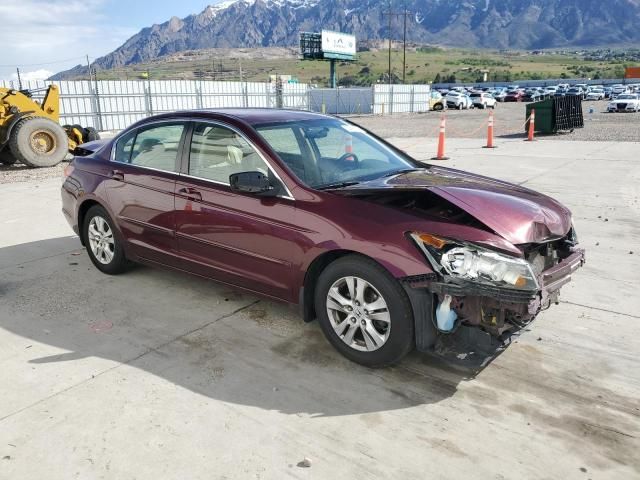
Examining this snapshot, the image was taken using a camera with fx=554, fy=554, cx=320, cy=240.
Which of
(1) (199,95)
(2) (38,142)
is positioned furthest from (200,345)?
(1) (199,95)

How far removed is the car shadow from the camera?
11.0 feet

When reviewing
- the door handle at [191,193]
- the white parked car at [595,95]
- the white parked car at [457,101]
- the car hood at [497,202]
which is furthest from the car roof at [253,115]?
the white parked car at [595,95]

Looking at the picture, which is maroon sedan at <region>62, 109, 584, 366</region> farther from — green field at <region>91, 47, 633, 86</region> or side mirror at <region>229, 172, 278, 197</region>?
green field at <region>91, 47, 633, 86</region>

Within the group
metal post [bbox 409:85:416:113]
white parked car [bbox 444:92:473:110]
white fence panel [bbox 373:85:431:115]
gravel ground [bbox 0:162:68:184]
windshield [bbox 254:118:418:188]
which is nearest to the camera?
windshield [bbox 254:118:418:188]

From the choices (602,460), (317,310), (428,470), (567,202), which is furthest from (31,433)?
(567,202)

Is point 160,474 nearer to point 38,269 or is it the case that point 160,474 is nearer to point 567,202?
point 38,269

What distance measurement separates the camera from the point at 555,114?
20.5 metres

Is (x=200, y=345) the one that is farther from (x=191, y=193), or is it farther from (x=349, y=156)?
(x=349, y=156)

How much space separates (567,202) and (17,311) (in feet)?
24.4

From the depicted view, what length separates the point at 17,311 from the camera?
4.59 m

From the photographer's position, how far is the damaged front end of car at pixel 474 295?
3.09 m

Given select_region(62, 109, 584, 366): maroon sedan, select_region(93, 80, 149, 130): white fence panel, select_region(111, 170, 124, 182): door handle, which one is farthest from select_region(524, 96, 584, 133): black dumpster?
select_region(111, 170, 124, 182): door handle

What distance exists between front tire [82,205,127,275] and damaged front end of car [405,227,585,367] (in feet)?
10.3

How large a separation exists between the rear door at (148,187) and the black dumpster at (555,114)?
18393 mm
